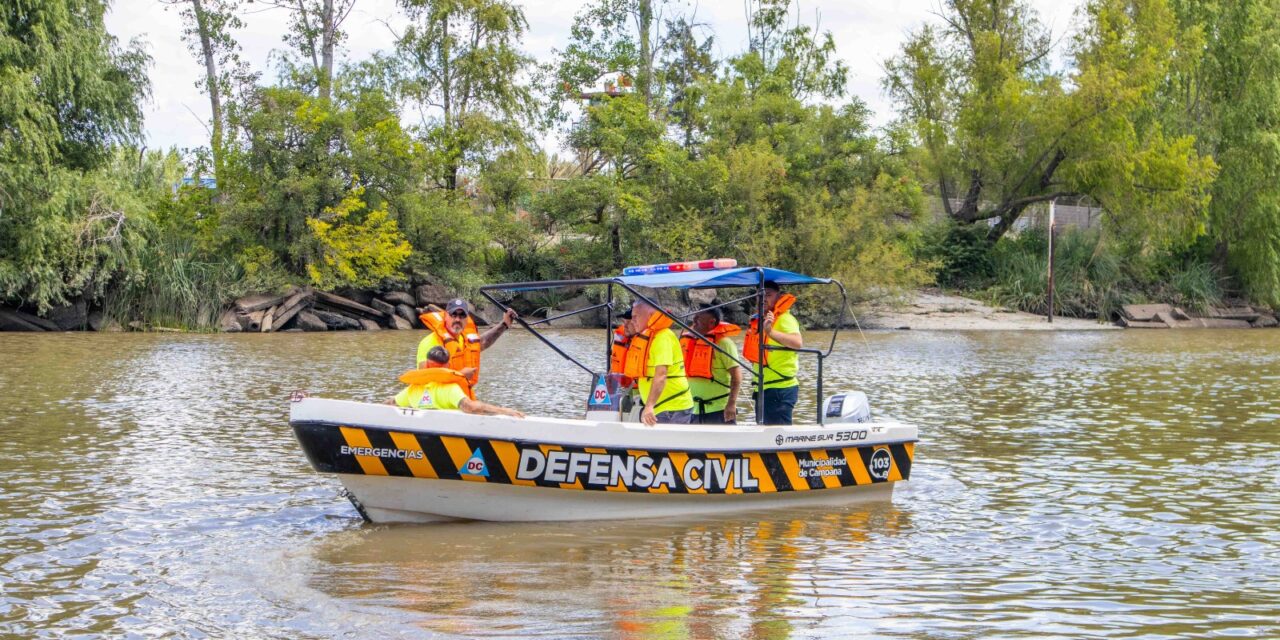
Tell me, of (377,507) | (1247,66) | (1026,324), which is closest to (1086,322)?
(1026,324)

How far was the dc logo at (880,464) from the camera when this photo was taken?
418 inches

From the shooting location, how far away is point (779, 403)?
Answer: 10859mm

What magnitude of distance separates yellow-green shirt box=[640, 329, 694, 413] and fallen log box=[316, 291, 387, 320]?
26829 mm

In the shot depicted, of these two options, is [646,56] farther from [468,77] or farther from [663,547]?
[663,547]

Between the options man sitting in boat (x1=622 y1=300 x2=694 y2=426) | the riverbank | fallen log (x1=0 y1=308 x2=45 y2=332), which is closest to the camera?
man sitting in boat (x1=622 y1=300 x2=694 y2=426)

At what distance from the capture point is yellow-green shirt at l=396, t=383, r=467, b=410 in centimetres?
909

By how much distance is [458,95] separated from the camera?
138 ft

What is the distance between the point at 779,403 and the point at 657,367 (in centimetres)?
159

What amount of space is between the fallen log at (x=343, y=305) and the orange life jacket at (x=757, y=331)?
2599cm

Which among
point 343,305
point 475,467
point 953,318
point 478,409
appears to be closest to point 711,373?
point 478,409

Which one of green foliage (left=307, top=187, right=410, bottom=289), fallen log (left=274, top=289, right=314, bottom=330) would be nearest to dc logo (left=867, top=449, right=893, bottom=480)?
fallen log (left=274, top=289, right=314, bottom=330)

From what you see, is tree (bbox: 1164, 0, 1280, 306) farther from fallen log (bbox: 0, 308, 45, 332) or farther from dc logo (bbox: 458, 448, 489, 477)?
dc logo (bbox: 458, 448, 489, 477)

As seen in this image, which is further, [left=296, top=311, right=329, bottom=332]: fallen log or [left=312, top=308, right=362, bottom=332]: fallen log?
[left=312, top=308, right=362, bottom=332]: fallen log

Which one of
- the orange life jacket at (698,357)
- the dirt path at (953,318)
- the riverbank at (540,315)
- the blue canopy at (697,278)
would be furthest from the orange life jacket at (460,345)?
the dirt path at (953,318)
